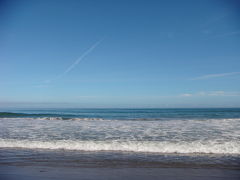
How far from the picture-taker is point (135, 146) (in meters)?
7.77

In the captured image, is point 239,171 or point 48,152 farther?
point 48,152

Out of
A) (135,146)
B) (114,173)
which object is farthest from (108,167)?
(135,146)

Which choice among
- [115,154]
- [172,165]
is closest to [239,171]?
[172,165]

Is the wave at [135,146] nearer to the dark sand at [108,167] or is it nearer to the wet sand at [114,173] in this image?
the dark sand at [108,167]

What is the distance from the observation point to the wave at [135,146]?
283 inches

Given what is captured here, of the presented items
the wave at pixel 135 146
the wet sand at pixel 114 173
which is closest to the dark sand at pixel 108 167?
the wet sand at pixel 114 173

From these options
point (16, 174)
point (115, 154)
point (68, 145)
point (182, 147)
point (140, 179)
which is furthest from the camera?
point (68, 145)

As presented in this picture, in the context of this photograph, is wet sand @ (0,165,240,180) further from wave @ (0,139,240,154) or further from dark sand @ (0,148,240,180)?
wave @ (0,139,240,154)

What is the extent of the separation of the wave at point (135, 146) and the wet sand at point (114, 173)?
206 centimetres

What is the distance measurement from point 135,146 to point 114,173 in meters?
2.91

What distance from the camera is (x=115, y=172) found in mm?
5066

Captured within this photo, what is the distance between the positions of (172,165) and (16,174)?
501cm

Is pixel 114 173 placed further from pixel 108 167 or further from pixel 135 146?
pixel 135 146

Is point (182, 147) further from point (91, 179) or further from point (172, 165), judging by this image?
point (91, 179)
